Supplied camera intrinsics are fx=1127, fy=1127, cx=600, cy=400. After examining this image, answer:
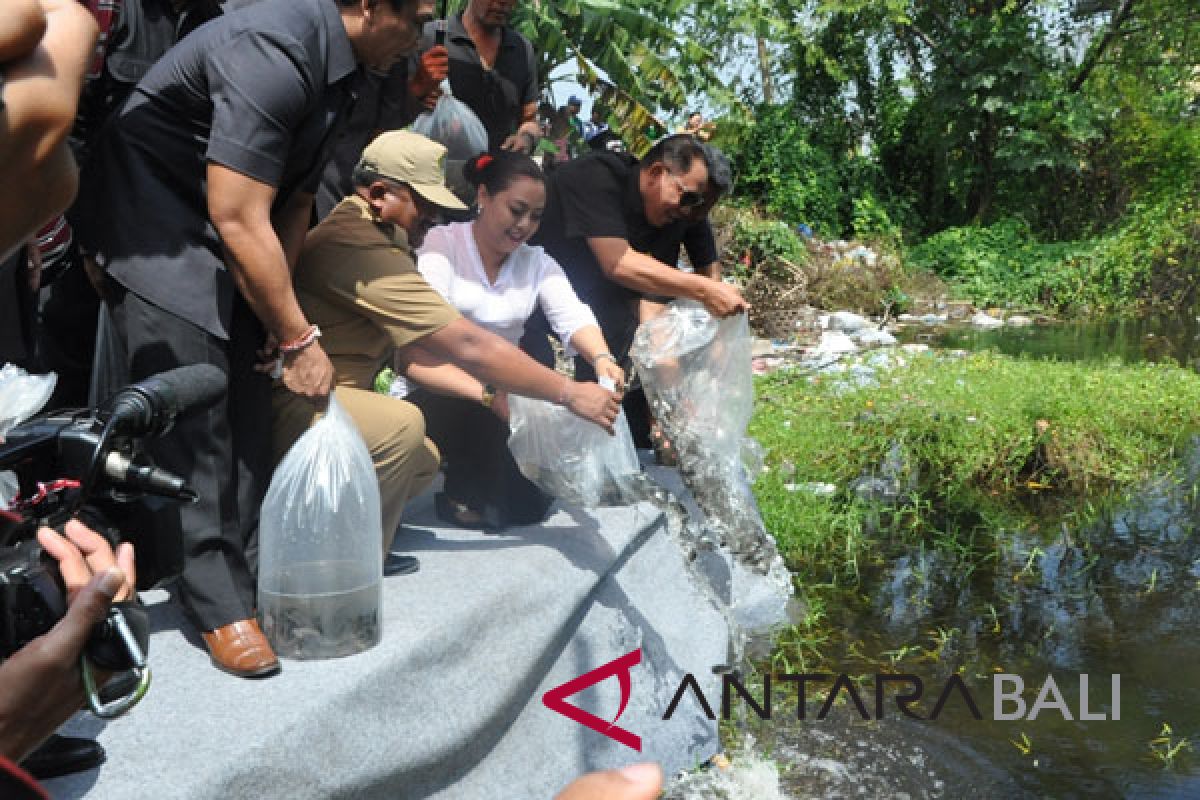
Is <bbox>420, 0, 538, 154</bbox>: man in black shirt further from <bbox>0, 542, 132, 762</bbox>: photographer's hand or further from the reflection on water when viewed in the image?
the reflection on water

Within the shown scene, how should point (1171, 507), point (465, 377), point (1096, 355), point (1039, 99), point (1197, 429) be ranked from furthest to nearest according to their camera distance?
point (1039, 99) → point (1096, 355) → point (1197, 429) → point (1171, 507) → point (465, 377)

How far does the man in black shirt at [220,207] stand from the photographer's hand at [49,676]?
1.25 meters

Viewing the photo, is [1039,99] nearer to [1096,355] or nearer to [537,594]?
[1096,355]

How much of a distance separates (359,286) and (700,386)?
1539mm

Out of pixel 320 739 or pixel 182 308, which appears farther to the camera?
pixel 182 308

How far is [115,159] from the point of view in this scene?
95.6 inches

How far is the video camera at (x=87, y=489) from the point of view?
1142 millimetres

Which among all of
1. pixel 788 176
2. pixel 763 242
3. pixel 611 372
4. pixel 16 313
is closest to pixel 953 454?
pixel 611 372

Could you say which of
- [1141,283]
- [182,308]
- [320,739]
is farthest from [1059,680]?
[1141,283]

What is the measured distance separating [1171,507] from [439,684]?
4.41 meters

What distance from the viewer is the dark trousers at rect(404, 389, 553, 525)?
11.6ft

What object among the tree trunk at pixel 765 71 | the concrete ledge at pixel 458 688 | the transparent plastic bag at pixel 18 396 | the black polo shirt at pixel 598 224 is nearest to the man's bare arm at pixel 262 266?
the transparent plastic bag at pixel 18 396

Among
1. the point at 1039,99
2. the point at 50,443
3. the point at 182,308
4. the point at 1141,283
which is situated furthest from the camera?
the point at 1039,99

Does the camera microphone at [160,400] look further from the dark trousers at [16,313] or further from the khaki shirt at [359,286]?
the khaki shirt at [359,286]
